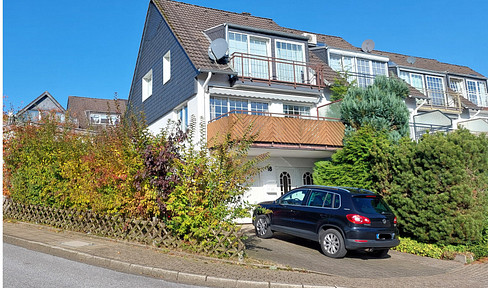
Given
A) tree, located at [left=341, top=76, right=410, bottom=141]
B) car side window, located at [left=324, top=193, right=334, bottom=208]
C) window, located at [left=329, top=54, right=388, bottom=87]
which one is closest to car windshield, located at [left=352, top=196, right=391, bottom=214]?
car side window, located at [left=324, top=193, right=334, bottom=208]

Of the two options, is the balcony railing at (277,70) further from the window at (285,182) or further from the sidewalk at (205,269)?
the sidewalk at (205,269)

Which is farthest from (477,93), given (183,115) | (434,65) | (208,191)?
(208,191)

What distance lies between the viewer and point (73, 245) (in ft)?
32.6

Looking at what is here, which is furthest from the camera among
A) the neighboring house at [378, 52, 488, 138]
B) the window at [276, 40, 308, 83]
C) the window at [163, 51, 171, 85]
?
the neighboring house at [378, 52, 488, 138]

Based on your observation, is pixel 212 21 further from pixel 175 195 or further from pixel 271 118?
pixel 175 195

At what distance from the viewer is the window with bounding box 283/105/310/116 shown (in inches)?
728

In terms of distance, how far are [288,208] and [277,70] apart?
8.93 meters

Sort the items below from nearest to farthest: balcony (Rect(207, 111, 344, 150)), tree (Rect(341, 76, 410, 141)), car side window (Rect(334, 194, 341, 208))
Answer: car side window (Rect(334, 194, 341, 208)), balcony (Rect(207, 111, 344, 150)), tree (Rect(341, 76, 410, 141))

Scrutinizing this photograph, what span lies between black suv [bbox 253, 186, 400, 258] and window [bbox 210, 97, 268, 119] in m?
6.59

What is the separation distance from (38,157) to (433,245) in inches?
528

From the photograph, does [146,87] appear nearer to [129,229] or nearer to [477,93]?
[129,229]

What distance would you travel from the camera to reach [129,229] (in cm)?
1060

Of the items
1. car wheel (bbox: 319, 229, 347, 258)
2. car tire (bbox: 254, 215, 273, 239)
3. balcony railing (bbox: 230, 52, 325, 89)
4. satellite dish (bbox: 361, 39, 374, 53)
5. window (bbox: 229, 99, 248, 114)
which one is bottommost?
car wheel (bbox: 319, 229, 347, 258)

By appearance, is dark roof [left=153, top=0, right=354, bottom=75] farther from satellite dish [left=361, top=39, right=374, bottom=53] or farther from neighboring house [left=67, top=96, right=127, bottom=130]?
neighboring house [left=67, top=96, right=127, bottom=130]
